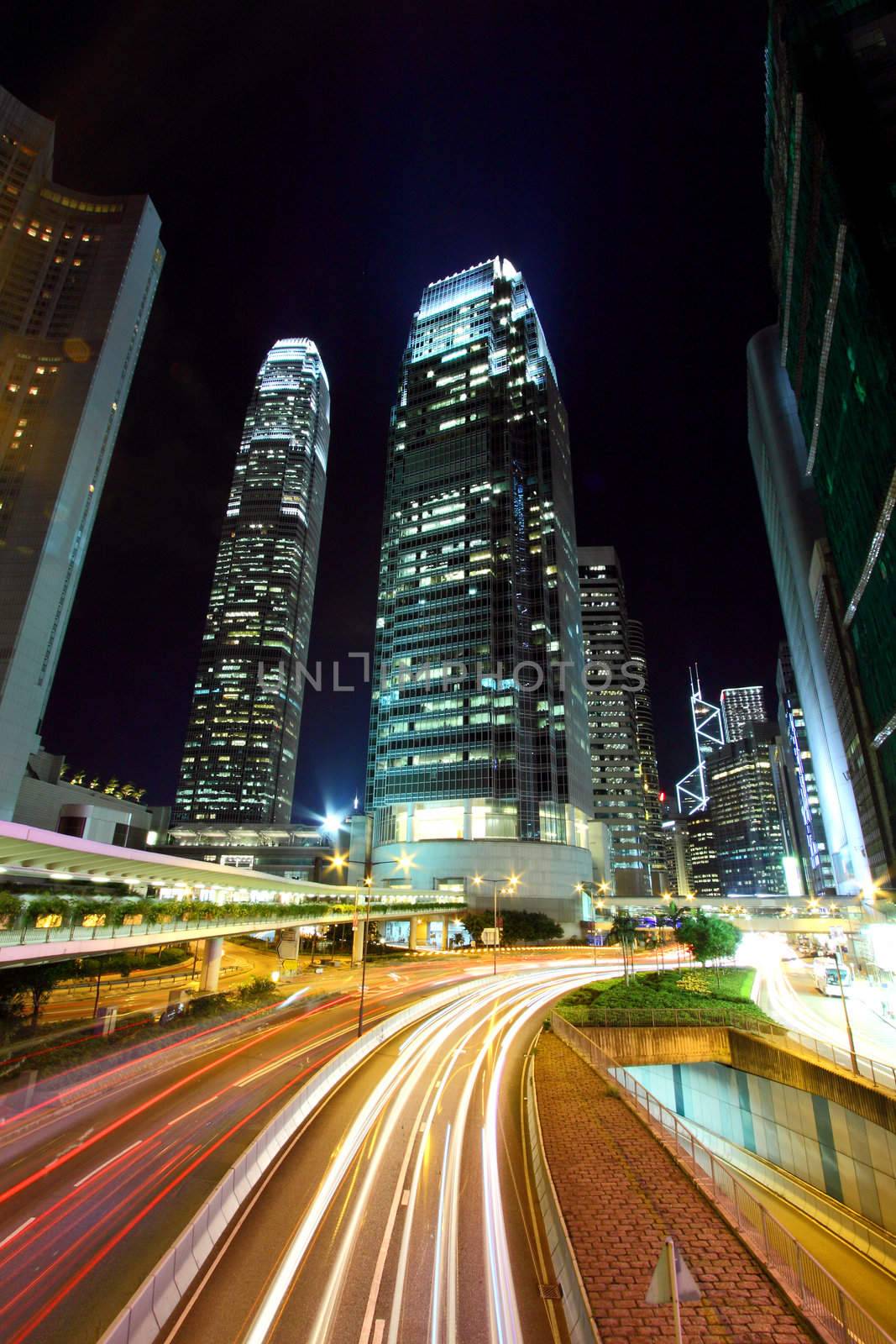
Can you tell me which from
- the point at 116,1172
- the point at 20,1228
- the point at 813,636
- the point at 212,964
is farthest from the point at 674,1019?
the point at 813,636

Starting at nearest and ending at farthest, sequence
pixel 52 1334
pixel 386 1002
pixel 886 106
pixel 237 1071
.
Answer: pixel 52 1334, pixel 237 1071, pixel 386 1002, pixel 886 106

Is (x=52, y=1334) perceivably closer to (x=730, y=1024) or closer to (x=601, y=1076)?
(x=601, y=1076)

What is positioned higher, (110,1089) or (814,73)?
(814,73)

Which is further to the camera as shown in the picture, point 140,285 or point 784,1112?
point 140,285

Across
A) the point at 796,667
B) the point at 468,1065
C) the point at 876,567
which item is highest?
the point at 796,667

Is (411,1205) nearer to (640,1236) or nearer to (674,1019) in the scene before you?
(640,1236)

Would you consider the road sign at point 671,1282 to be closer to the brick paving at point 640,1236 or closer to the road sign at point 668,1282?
the road sign at point 668,1282

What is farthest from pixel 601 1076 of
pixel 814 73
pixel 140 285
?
pixel 140 285

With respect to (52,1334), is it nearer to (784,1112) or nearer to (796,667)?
(784,1112)

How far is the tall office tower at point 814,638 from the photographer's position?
9938cm

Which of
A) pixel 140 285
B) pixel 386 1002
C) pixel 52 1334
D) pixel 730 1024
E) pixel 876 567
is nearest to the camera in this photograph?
pixel 52 1334

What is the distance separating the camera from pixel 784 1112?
1083 inches

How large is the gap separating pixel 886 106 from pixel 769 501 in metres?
104

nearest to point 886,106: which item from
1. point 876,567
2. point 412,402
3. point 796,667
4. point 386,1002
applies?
point 876,567
